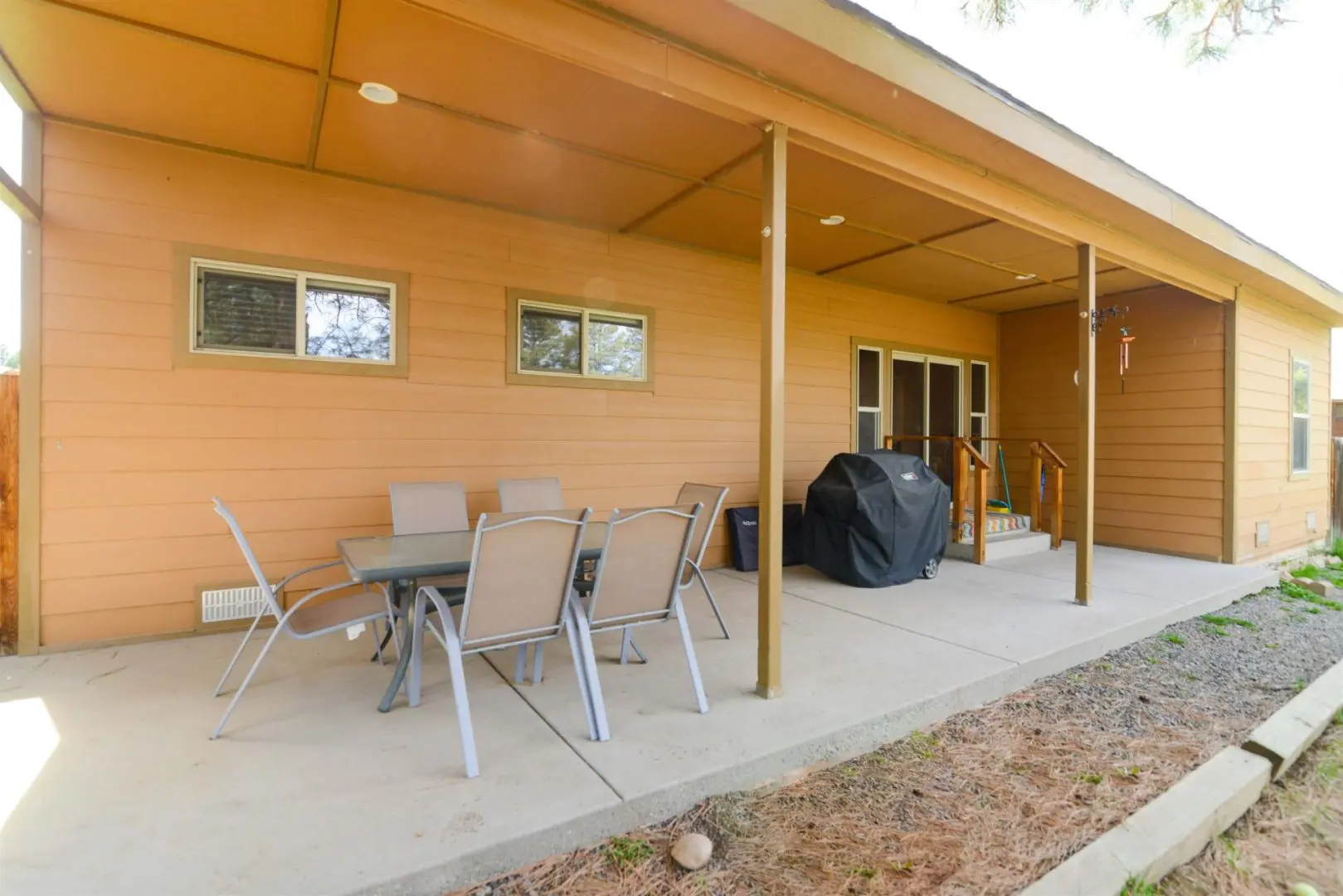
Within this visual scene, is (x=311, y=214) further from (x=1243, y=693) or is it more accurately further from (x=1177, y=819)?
(x=1243, y=693)

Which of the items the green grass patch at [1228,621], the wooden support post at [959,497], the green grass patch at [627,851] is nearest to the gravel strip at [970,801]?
the green grass patch at [627,851]

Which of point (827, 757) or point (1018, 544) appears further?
point (1018, 544)

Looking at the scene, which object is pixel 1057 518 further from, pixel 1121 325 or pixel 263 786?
pixel 263 786

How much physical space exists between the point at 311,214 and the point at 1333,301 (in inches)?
383

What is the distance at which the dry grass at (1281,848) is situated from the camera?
5.78 ft

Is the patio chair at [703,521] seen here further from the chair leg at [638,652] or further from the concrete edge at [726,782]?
the concrete edge at [726,782]

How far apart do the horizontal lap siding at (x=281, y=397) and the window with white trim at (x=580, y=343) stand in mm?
140

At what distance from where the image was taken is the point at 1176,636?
3838 mm

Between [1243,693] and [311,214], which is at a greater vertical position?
[311,214]

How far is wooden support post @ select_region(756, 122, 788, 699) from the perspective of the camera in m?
2.66

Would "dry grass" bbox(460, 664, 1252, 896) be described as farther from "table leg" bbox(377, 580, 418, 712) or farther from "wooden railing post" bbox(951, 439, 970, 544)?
"wooden railing post" bbox(951, 439, 970, 544)

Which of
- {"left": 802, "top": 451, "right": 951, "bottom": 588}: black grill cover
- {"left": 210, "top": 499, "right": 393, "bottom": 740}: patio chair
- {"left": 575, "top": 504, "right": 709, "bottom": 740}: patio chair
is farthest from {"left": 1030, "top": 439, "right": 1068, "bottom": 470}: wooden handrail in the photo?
{"left": 210, "top": 499, "right": 393, "bottom": 740}: patio chair

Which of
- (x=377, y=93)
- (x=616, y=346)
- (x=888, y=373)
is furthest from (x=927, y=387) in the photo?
(x=377, y=93)

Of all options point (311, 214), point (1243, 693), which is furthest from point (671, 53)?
point (1243, 693)
